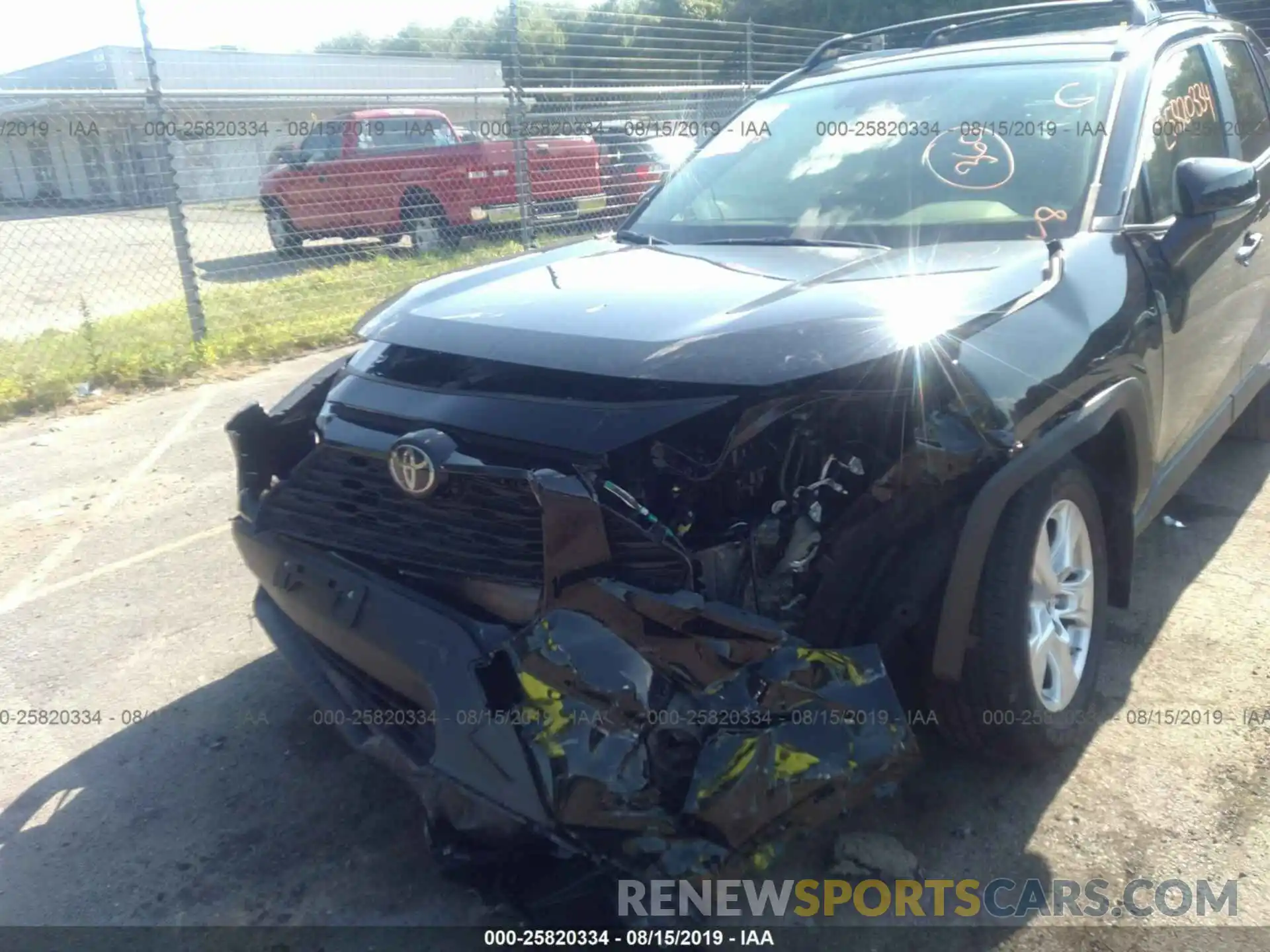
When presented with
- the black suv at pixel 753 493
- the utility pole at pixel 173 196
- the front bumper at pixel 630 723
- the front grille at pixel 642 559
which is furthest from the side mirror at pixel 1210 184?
the utility pole at pixel 173 196

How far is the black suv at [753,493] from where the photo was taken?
82.3 inches

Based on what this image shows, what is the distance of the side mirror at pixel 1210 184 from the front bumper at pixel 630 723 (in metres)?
1.89

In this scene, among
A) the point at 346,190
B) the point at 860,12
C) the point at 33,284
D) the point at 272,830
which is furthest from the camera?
the point at 860,12

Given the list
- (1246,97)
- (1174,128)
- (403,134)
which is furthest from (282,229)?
(1174,128)

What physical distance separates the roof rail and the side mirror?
1.03m

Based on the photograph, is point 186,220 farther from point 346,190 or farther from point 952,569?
point 952,569

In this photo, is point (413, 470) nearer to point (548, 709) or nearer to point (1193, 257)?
point (548, 709)

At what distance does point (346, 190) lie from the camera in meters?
10.8

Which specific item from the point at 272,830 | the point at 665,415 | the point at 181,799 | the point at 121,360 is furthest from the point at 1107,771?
the point at 121,360

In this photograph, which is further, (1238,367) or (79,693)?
(1238,367)

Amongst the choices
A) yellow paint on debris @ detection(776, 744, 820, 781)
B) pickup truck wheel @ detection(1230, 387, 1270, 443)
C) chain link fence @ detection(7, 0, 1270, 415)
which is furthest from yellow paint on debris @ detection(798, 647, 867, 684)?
chain link fence @ detection(7, 0, 1270, 415)

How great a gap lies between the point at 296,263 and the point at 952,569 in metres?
8.84

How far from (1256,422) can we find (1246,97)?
63.7 inches

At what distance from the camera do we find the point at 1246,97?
4.38 m
